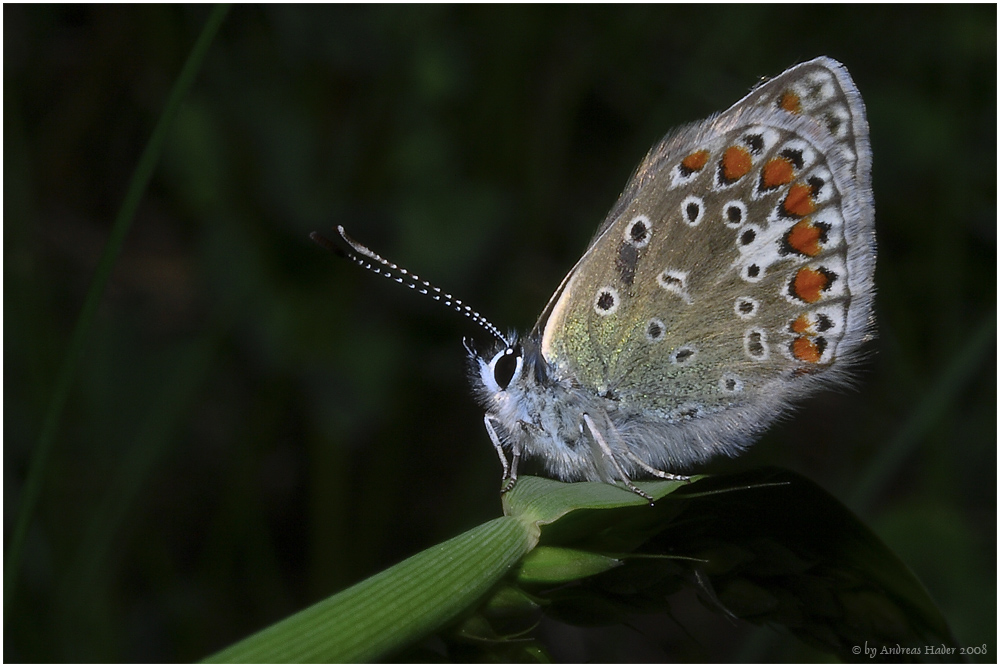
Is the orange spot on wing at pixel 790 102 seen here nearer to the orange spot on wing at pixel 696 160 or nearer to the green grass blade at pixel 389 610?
the orange spot on wing at pixel 696 160

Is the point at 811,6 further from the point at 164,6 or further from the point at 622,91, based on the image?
the point at 164,6

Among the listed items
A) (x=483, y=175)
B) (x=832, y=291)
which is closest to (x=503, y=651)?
(x=832, y=291)

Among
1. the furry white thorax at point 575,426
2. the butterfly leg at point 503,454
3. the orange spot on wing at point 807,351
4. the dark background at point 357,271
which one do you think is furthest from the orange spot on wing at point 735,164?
the dark background at point 357,271

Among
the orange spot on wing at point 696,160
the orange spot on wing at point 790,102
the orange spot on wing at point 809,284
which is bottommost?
the orange spot on wing at point 809,284

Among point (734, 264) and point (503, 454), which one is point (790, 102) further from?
point (503, 454)

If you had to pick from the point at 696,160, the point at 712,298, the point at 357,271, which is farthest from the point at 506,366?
the point at 357,271


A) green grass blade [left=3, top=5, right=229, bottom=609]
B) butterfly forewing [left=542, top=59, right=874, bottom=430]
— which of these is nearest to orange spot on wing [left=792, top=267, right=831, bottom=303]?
butterfly forewing [left=542, top=59, right=874, bottom=430]

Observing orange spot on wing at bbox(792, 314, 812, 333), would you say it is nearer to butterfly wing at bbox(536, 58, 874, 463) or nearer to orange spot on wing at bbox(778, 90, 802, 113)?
butterfly wing at bbox(536, 58, 874, 463)

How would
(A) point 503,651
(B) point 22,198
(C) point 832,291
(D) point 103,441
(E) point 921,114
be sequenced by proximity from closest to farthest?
(A) point 503,651, (C) point 832,291, (B) point 22,198, (D) point 103,441, (E) point 921,114
